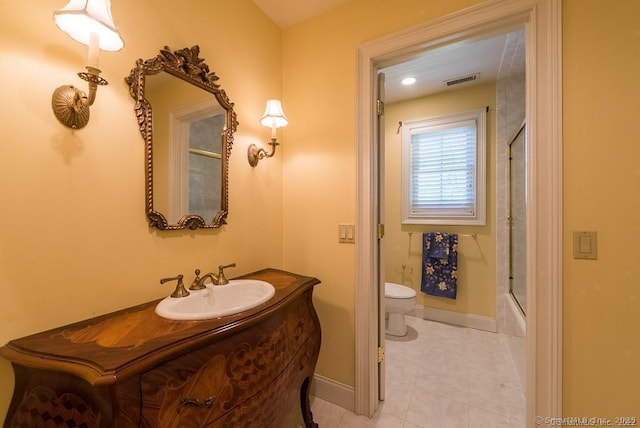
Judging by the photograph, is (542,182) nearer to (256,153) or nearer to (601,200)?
(601,200)

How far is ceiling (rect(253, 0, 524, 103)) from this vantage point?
1671 millimetres

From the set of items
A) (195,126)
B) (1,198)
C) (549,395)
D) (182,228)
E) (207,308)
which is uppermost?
Answer: (195,126)

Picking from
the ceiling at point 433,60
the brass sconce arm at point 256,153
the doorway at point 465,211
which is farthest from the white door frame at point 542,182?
the brass sconce arm at point 256,153

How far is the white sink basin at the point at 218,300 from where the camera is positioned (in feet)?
3.11

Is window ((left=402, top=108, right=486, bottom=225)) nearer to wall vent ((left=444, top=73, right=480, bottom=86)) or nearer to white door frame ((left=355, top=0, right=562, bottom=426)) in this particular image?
wall vent ((left=444, top=73, right=480, bottom=86))

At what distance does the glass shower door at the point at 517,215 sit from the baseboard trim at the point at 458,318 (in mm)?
463

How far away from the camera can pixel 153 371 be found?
0.70 meters

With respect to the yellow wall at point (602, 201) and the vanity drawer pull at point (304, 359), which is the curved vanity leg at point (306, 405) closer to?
the vanity drawer pull at point (304, 359)

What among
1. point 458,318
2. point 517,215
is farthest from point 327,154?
→ point 458,318

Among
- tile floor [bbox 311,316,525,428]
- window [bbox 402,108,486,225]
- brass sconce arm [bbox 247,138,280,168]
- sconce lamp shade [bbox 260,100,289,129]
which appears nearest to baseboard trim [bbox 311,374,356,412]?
tile floor [bbox 311,316,525,428]

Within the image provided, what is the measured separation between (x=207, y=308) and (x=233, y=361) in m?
0.36

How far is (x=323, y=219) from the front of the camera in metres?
1.70

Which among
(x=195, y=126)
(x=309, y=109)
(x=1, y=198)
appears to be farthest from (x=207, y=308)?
(x=309, y=109)

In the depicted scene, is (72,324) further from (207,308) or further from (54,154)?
(54,154)
